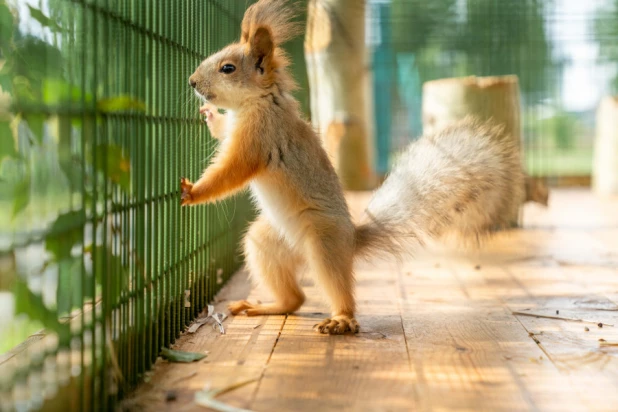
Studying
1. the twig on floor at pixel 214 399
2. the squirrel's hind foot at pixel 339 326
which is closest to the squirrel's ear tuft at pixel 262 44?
the squirrel's hind foot at pixel 339 326

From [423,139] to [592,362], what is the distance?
1.35m

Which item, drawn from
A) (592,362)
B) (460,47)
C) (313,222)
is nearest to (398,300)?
(313,222)

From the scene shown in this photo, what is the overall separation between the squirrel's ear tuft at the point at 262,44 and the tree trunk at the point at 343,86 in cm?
252

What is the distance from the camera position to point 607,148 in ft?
28.7

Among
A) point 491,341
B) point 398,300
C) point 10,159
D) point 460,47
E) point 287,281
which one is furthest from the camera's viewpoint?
point 460,47

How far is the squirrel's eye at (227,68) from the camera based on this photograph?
2.98m

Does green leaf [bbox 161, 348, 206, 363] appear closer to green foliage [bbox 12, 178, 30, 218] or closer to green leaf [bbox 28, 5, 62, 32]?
green foliage [bbox 12, 178, 30, 218]

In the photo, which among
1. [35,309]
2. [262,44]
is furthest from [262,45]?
[35,309]

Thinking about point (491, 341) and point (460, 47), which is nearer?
point (491, 341)

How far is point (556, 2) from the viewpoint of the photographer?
7715mm

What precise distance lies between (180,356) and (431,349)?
2.69 feet

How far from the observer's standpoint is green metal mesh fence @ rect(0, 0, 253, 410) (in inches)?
62.6

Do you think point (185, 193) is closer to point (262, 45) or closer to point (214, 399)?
point (262, 45)

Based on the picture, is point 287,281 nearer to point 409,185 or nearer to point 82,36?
point 409,185
